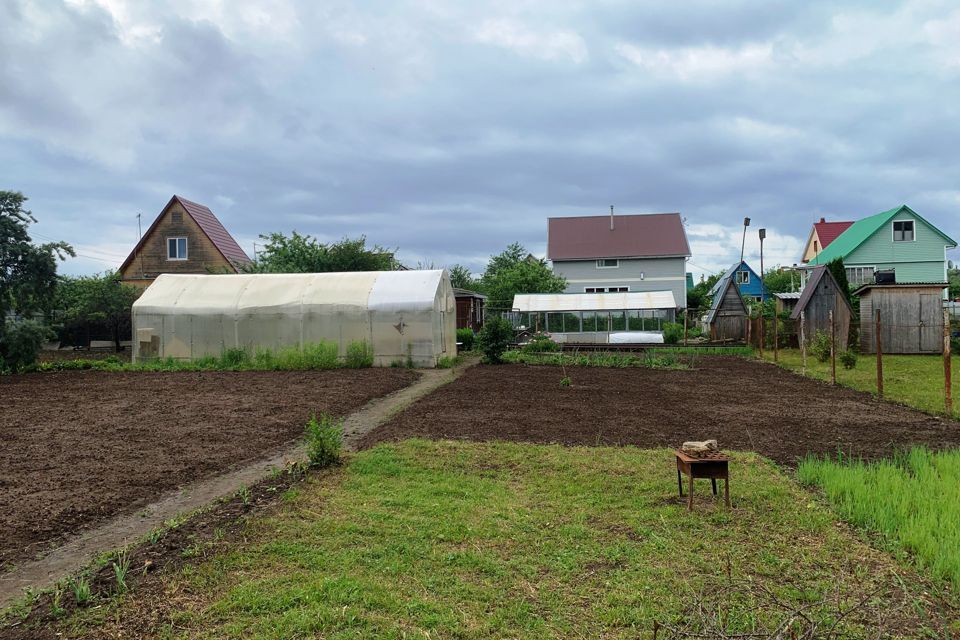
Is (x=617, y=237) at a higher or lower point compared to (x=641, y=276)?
higher

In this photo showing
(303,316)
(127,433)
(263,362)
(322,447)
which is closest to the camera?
(322,447)

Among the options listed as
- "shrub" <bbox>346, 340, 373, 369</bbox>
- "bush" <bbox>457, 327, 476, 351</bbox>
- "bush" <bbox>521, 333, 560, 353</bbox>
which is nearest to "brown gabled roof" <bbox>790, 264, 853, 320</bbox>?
"bush" <bbox>521, 333, 560, 353</bbox>

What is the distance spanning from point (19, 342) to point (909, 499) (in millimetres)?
21931

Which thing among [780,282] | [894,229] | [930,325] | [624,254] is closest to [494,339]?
[930,325]

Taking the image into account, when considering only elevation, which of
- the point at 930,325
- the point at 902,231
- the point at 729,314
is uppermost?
the point at 902,231

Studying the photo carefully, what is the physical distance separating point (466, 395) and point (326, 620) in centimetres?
959

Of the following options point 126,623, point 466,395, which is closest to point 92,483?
point 126,623

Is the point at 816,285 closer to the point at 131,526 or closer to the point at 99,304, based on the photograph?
the point at 131,526

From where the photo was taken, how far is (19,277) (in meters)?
19.0

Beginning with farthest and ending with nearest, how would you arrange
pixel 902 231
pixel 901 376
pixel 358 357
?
1. pixel 902 231
2. pixel 358 357
3. pixel 901 376

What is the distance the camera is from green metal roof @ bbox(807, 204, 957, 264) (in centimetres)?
3650

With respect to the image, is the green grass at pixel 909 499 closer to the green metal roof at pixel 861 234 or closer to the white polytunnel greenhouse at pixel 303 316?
the white polytunnel greenhouse at pixel 303 316

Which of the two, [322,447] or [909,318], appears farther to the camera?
[909,318]

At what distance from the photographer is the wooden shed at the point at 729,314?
30.5m
